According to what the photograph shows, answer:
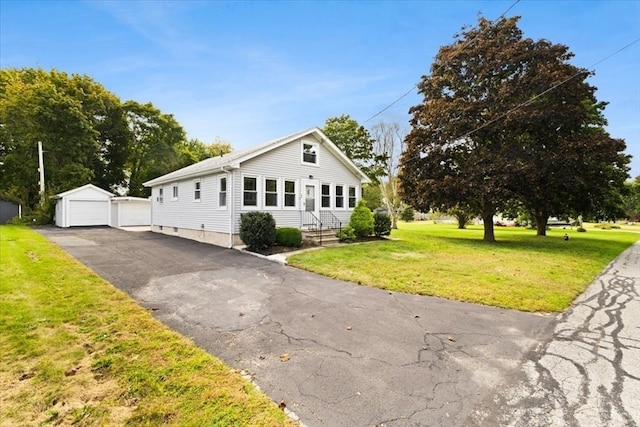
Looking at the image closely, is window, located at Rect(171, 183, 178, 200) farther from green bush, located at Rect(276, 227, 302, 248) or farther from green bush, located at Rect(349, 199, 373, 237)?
green bush, located at Rect(349, 199, 373, 237)

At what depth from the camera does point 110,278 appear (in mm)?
7211

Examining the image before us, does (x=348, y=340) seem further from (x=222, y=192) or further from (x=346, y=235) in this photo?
(x=222, y=192)

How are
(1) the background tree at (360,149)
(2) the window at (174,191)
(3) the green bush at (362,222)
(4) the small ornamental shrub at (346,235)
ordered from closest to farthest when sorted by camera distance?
(4) the small ornamental shrub at (346,235) < (3) the green bush at (362,222) < (2) the window at (174,191) < (1) the background tree at (360,149)

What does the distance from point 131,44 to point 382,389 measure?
17213mm

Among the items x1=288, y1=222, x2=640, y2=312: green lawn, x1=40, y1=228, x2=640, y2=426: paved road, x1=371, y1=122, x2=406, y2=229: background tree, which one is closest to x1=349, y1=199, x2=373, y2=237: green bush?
x1=288, y1=222, x2=640, y2=312: green lawn

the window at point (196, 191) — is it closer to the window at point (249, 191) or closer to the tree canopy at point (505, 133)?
the window at point (249, 191)

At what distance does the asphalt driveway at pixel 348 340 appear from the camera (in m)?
2.77

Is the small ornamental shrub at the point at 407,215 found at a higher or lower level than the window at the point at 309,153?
lower

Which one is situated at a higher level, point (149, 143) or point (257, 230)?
point (149, 143)

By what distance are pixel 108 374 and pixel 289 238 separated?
31.0 ft

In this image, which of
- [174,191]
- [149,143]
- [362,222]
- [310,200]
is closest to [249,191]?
[310,200]

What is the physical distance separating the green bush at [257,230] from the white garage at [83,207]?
63.4 feet

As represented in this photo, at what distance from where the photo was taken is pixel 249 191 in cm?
1371

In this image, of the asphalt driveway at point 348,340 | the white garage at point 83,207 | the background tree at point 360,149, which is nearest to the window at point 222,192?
the asphalt driveway at point 348,340
